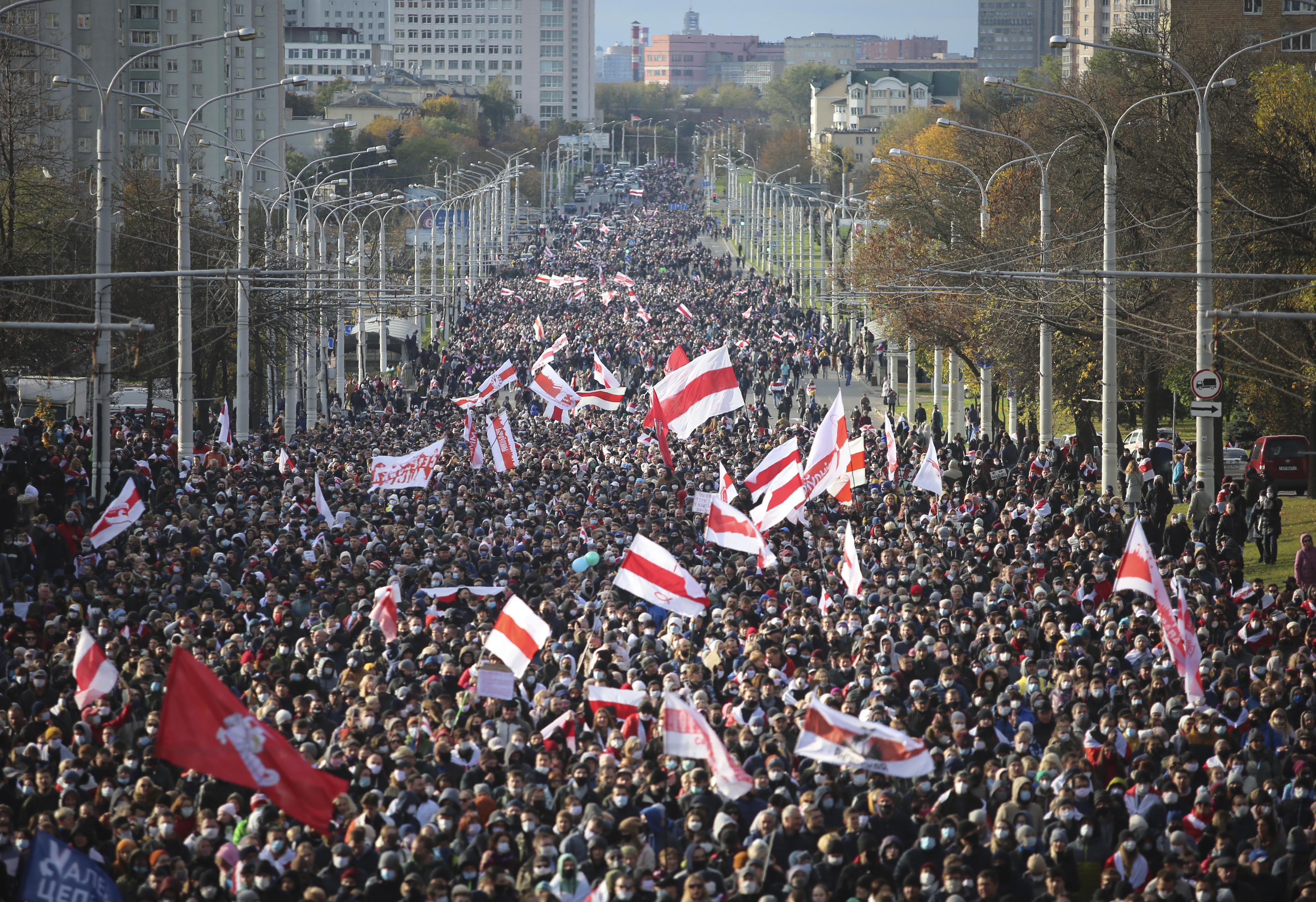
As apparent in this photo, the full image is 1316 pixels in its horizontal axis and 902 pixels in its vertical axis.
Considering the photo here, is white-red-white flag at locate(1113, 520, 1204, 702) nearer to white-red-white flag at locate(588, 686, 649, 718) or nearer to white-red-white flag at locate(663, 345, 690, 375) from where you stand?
white-red-white flag at locate(588, 686, 649, 718)

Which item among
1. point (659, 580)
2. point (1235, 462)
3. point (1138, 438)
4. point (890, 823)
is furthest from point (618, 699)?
point (1138, 438)

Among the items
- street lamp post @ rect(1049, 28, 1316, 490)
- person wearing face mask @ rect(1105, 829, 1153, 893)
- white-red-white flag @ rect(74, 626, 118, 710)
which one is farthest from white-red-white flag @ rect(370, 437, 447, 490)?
person wearing face mask @ rect(1105, 829, 1153, 893)

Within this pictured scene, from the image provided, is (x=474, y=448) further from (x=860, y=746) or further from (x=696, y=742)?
(x=860, y=746)

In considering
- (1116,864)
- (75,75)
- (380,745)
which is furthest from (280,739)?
(75,75)

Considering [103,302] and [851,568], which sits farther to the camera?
[103,302]

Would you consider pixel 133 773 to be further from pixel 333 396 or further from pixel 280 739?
pixel 333 396

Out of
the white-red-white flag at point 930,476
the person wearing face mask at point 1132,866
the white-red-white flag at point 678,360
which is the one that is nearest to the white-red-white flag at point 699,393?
the white-red-white flag at point 678,360
